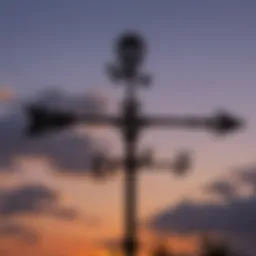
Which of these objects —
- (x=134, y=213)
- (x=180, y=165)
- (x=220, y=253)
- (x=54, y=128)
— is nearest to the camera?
(x=134, y=213)

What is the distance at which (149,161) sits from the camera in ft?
27.1

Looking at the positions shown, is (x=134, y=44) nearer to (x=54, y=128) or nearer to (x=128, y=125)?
(x=128, y=125)

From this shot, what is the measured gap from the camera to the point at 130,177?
7.52 metres

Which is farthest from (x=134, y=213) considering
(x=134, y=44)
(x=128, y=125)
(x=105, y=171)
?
→ (x=134, y=44)

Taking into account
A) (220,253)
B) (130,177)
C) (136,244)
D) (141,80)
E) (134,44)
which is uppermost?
(134,44)

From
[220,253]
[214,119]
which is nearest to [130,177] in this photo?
[214,119]

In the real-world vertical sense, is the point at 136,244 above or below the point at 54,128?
below

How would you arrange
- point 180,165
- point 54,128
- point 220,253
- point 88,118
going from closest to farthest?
point 88,118, point 54,128, point 180,165, point 220,253

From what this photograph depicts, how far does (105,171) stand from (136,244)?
1.88 metres

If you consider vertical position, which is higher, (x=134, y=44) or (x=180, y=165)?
(x=134, y=44)

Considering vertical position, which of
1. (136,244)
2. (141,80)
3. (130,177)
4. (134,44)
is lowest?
(136,244)

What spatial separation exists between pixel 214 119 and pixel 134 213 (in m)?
2.64

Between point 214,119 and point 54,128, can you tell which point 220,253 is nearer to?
point 214,119

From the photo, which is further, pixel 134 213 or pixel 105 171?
pixel 105 171
